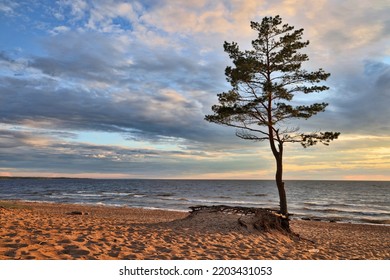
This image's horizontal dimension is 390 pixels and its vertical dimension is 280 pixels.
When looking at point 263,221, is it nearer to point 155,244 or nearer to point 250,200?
point 155,244

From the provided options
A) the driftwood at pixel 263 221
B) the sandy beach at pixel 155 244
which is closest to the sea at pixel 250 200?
the driftwood at pixel 263 221

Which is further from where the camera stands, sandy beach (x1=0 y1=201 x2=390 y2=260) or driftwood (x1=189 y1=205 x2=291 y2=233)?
driftwood (x1=189 y1=205 x2=291 y2=233)

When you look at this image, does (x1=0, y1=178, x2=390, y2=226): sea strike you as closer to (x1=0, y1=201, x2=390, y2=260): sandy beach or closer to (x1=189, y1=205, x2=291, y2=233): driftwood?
(x1=189, y1=205, x2=291, y2=233): driftwood

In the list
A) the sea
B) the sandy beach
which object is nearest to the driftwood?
the sandy beach

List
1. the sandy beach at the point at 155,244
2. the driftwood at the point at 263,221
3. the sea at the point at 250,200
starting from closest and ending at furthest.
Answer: the sandy beach at the point at 155,244 → the driftwood at the point at 263,221 → the sea at the point at 250,200

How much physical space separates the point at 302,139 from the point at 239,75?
5273 mm

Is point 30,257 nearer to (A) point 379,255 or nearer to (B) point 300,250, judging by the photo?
(B) point 300,250

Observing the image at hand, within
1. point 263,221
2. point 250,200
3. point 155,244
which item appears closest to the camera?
point 155,244

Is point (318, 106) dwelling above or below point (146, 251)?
above

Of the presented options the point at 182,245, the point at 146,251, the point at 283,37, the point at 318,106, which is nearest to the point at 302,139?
the point at 318,106

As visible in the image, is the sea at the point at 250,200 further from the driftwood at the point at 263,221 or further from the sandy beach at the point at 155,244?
the sandy beach at the point at 155,244

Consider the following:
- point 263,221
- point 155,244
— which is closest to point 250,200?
point 263,221

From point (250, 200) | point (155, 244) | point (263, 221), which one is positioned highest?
point (155, 244)
